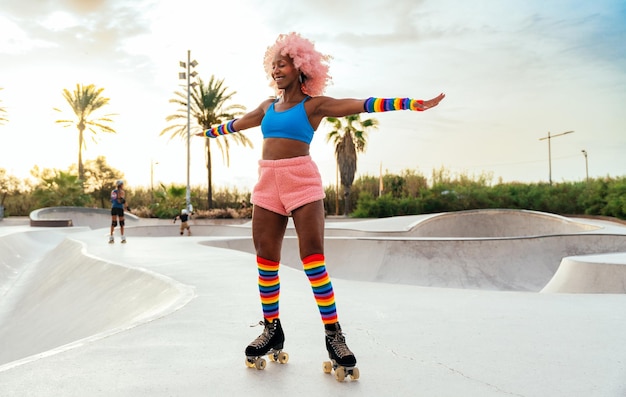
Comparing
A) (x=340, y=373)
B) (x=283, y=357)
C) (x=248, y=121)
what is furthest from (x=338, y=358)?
(x=248, y=121)

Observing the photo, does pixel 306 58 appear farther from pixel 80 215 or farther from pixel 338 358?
pixel 80 215

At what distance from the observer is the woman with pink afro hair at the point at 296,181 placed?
3252mm

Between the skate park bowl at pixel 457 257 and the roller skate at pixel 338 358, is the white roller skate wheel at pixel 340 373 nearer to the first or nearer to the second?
the roller skate at pixel 338 358

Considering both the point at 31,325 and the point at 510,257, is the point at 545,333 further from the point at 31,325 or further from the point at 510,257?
the point at 510,257

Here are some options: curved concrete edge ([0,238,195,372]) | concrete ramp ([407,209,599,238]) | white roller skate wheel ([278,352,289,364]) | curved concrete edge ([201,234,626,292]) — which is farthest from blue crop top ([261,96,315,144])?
concrete ramp ([407,209,599,238])

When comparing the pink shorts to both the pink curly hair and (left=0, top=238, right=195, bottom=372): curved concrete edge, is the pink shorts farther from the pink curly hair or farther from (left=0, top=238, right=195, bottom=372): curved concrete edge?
(left=0, top=238, right=195, bottom=372): curved concrete edge

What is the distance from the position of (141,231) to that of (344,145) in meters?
21.4

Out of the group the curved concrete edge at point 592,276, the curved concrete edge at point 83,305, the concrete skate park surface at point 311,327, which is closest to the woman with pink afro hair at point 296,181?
the concrete skate park surface at point 311,327

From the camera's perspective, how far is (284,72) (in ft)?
11.6

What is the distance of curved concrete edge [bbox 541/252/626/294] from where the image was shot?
26.7ft

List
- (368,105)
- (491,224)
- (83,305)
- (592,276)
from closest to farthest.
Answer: (368,105) < (83,305) < (592,276) < (491,224)

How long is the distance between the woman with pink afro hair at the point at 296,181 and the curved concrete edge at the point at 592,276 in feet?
22.0

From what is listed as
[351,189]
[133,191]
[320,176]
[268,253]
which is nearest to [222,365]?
[268,253]

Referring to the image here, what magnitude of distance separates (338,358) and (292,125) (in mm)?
1517
